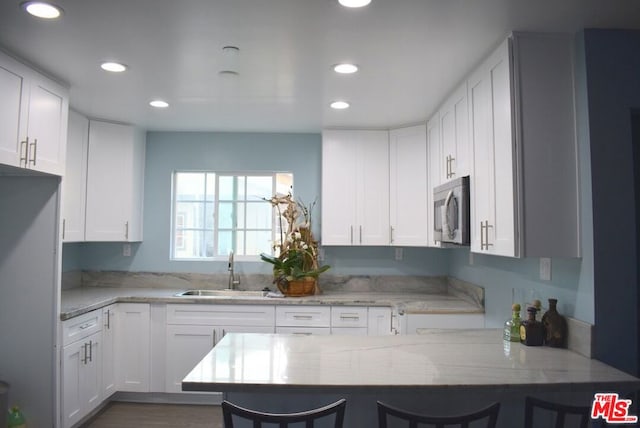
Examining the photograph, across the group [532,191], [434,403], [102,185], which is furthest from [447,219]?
[102,185]

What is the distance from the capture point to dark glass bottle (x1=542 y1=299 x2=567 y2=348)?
2.11 meters

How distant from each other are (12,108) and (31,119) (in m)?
0.15

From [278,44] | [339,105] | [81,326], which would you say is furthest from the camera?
[339,105]

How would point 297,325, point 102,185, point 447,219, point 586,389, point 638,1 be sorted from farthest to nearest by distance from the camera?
point 102,185, point 297,325, point 447,219, point 638,1, point 586,389

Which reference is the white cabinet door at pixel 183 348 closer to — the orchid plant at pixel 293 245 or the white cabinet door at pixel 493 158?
the orchid plant at pixel 293 245

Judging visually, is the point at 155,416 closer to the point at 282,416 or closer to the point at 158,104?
the point at 158,104

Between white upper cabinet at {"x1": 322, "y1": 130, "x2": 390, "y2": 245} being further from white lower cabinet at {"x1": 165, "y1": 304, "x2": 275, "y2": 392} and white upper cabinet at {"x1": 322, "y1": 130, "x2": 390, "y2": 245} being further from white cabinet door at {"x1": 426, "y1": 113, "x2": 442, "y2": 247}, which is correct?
white lower cabinet at {"x1": 165, "y1": 304, "x2": 275, "y2": 392}

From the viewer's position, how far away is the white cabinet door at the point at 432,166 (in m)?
3.33

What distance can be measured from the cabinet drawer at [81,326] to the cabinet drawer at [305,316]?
1280 millimetres

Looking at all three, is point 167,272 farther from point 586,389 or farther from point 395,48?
point 586,389

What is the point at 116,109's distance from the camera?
11.3ft

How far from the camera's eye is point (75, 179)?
142 inches

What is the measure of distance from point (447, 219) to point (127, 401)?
2.84 m

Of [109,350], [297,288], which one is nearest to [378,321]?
[297,288]
